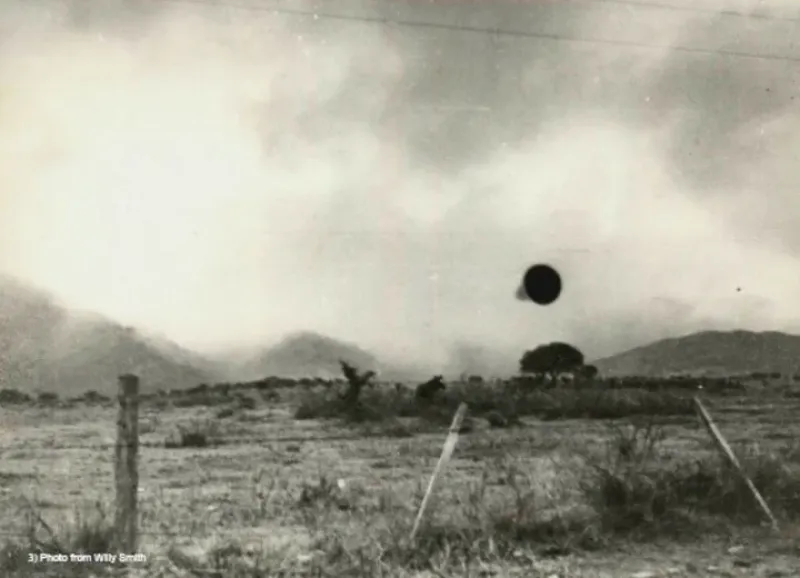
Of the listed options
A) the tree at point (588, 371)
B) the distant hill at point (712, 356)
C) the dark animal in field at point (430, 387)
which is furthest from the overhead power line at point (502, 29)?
the dark animal in field at point (430, 387)

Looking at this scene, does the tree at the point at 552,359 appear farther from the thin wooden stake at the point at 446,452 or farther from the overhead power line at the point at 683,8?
the overhead power line at the point at 683,8

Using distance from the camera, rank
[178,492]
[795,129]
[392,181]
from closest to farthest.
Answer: [178,492] < [392,181] < [795,129]

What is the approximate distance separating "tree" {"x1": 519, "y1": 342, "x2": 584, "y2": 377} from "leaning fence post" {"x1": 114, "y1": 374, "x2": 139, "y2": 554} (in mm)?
2232

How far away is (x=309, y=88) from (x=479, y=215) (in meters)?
1.25

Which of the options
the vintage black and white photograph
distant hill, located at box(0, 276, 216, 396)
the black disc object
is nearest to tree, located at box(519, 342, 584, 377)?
the vintage black and white photograph

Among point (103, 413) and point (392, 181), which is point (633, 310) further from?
point (103, 413)

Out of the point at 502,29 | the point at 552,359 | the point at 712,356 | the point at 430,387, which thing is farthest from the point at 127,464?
the point at 712,356

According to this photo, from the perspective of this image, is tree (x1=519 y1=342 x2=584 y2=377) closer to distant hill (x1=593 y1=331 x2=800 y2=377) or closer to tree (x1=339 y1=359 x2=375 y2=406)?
distant hill (x1=593 y1=331 x2=800 y2=377)

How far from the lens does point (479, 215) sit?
15.7 ft

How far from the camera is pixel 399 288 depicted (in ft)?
15.3

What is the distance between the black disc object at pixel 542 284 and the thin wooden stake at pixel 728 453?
3.78ft

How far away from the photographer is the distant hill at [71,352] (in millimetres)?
4359

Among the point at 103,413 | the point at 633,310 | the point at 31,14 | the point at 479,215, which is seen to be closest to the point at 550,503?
the point at 633,310

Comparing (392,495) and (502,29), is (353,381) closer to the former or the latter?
(392,495)
